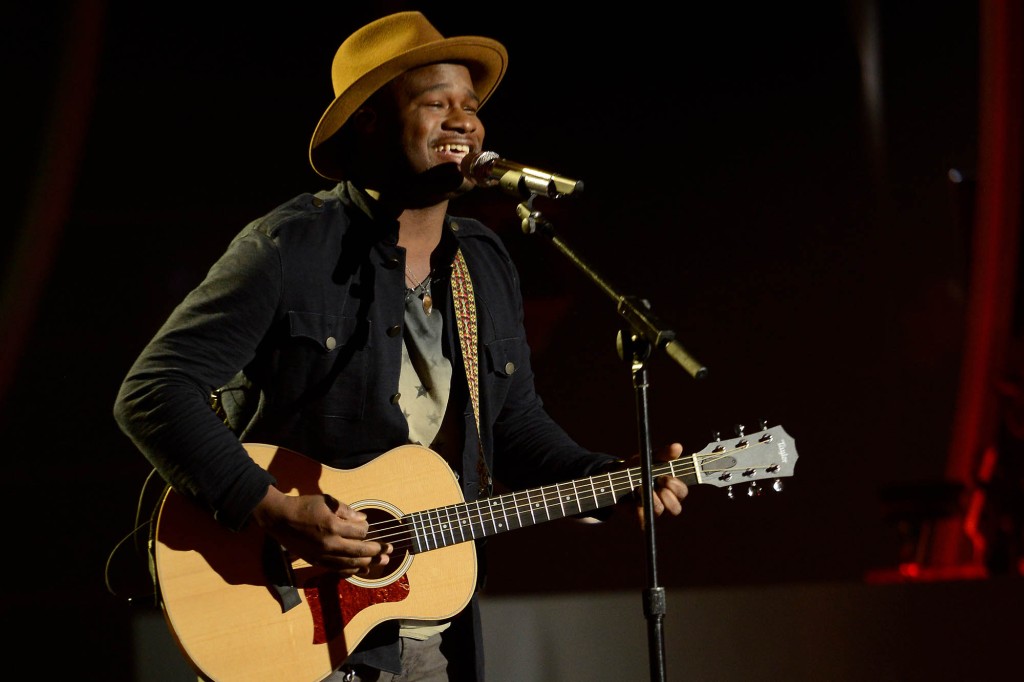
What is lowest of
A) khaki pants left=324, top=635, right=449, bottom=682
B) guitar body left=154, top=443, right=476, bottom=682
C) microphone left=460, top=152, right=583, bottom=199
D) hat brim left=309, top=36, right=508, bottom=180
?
khaki pants left=324, top=635, right=449, bottom=682

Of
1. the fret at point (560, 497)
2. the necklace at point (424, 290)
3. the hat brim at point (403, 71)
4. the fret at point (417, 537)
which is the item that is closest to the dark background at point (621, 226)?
the hat brim at point (403, 71)

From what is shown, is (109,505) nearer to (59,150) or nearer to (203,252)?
(203,252)

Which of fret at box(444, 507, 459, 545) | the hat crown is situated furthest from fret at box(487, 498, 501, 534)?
the hat crown

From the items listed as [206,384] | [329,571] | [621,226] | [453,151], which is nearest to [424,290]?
[453,151]

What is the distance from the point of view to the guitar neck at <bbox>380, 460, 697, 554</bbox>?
8.24 ft

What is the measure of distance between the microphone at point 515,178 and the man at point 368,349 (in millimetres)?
191

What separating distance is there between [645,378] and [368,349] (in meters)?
0.75

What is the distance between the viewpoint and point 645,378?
2.13 metres

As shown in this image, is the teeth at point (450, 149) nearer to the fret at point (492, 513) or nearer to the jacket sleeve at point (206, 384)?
the jacket sleeve at point (206, 384)

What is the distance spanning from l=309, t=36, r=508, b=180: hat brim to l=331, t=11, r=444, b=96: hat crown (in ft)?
0.09

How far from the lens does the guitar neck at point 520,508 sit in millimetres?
2512

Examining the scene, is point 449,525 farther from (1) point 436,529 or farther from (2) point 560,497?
(2) point 560,497

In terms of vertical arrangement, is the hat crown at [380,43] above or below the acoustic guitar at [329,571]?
above

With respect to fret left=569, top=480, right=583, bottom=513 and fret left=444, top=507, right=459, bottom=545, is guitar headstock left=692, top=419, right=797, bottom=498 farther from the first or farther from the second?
fret left=444, top=507, right=459, bottom=545
